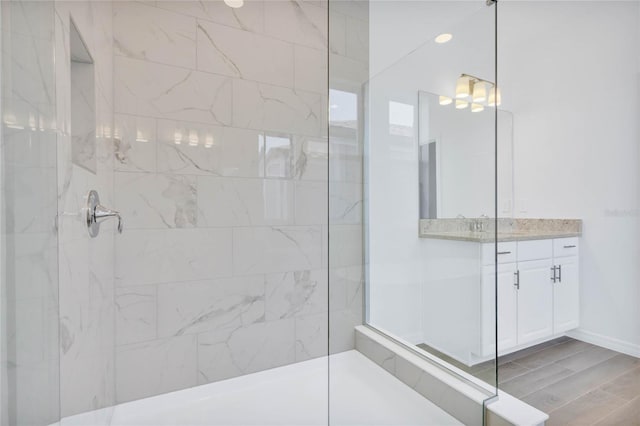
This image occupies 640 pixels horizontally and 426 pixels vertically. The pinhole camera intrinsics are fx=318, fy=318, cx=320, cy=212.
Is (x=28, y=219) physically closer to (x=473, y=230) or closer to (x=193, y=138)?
(x=193, y=138)

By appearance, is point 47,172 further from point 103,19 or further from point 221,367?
point 221,367

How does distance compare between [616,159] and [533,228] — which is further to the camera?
[533,228]

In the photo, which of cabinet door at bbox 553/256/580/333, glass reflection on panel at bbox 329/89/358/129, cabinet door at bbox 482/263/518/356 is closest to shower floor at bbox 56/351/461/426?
cabinet door at bbox 482/263/518/356

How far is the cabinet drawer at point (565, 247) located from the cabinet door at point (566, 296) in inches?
1.5

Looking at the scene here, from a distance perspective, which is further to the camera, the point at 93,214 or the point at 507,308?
the point at 507,308

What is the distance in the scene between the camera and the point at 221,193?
5.28 feet

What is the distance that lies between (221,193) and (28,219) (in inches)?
A: 44.2

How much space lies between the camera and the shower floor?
135cm

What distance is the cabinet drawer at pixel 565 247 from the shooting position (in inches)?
94.4

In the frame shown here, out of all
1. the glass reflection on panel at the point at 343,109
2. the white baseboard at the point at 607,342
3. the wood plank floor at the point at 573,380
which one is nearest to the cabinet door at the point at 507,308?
the wood plank floor at the point at 573,380

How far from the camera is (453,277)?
1529 mm

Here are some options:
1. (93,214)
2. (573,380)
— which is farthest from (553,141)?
(93,214)

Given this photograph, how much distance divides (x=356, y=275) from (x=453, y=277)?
47cm

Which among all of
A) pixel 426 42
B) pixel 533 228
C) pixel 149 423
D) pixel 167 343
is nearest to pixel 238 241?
pixel 167 343
